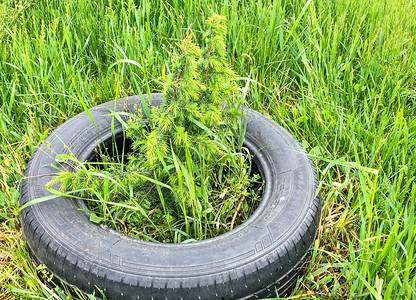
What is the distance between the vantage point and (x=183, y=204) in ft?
5.66

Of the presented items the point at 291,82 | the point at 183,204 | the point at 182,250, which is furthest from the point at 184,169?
the point at 291,82

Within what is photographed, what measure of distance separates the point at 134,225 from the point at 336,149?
1273 mm

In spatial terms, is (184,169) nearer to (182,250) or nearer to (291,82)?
(182,250)

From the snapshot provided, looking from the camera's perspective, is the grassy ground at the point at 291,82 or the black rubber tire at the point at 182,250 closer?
the black rubber tire at the point at 182,250

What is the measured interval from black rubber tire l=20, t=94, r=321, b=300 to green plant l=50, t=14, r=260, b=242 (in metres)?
0.14

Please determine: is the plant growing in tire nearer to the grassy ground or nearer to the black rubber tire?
the black rubber tire

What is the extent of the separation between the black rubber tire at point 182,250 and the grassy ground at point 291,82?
0.22 metres

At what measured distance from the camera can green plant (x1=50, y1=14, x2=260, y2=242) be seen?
5.37 feet

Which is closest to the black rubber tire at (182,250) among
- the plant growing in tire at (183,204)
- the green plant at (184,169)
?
the plant growing in tire at (183,204)

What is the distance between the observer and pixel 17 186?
2.19 m

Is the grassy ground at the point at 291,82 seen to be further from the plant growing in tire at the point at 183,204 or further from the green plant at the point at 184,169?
the green plant at the point at 184,169

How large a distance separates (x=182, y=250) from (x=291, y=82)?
1602 millimetres

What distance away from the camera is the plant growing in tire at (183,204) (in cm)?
154

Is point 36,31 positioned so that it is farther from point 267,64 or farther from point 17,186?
point 267,64
